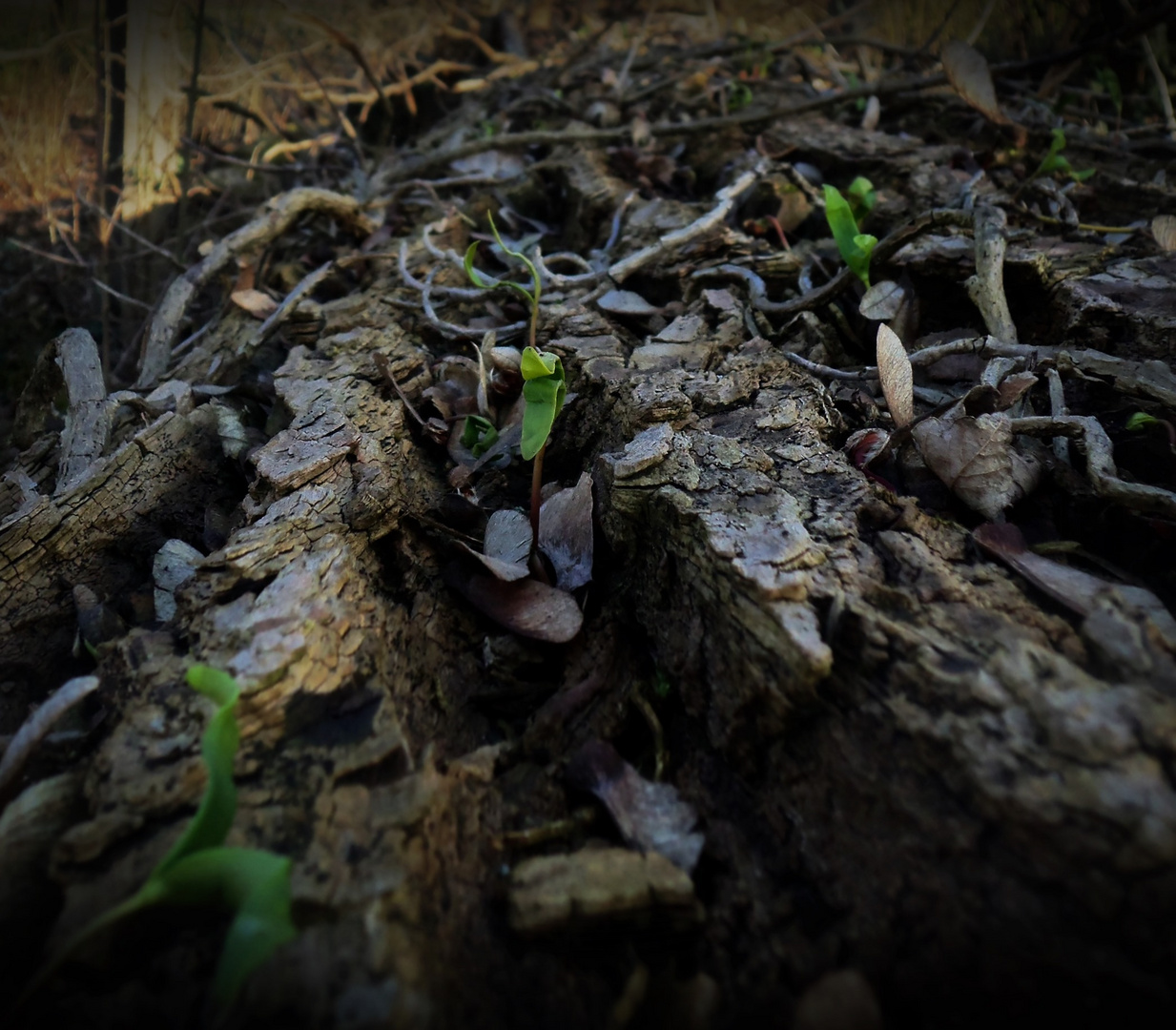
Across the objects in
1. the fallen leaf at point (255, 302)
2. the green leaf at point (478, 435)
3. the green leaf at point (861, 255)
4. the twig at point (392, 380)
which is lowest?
the green leaf at point (478, 435)

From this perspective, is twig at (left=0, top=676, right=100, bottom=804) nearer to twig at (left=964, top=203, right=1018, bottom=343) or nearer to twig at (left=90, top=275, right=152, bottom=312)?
twig at (left=90, top=275, right=152, bottom=312)

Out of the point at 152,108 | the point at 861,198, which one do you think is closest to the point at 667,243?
the point at 861,198

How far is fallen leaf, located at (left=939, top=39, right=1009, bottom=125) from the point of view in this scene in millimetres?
2125

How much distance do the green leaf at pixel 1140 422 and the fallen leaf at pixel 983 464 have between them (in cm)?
20

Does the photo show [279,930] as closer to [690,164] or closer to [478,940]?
[478,940]

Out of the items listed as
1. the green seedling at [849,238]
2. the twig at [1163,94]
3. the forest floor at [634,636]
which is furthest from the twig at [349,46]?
the twig at [1163,94]

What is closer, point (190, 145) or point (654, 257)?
point (654, 257)

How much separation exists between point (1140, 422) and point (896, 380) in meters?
0.41

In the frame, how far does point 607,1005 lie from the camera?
2.37ft

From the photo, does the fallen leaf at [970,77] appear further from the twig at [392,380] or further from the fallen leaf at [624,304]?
the twig at [392,380]

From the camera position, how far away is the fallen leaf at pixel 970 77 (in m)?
2.12

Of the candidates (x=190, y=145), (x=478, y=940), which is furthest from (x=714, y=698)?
(x=190, y=145)

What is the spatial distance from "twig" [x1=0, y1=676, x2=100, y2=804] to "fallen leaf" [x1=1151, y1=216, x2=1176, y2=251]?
2.51m

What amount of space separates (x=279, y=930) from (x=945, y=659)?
81cm
